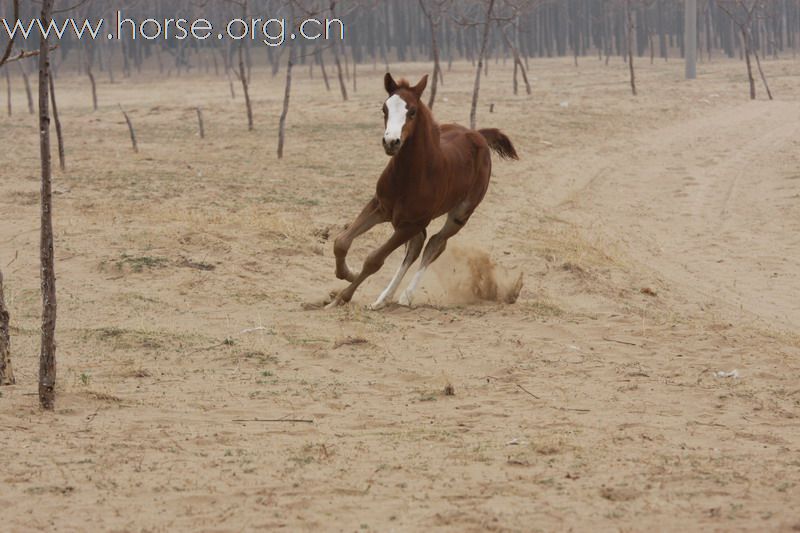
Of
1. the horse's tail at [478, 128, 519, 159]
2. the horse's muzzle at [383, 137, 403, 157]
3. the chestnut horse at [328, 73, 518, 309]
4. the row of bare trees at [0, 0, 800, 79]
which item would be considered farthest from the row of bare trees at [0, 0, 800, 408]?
the horse's muzzle at [383, 137, 403, 157]

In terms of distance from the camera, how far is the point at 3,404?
643 centimetres

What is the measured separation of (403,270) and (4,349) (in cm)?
427

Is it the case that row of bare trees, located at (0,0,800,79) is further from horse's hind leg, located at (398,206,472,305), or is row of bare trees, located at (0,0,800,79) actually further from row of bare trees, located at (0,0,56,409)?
row of bare trees, located at (0,0,56,409)

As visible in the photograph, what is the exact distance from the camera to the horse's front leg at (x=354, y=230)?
31.6ft

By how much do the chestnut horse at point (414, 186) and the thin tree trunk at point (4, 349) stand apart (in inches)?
123

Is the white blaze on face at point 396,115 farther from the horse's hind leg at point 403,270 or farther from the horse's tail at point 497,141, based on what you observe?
the horse's tail at point 497,141

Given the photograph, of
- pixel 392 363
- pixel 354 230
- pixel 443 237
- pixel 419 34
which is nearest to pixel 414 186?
Result: pixel 354 230

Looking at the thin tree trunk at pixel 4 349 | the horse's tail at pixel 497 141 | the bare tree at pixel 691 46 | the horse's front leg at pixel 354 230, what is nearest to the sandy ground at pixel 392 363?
the thin tree trunk at pixel 4 349

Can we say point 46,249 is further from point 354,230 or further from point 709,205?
point 709,205

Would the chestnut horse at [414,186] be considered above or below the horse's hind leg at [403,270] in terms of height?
above

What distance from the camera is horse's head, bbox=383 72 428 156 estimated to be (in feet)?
28.5

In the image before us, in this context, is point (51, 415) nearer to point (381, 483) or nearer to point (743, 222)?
point (381, 483)

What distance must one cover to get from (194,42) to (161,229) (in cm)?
6034

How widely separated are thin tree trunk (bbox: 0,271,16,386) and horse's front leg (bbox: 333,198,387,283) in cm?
Answer: 335
